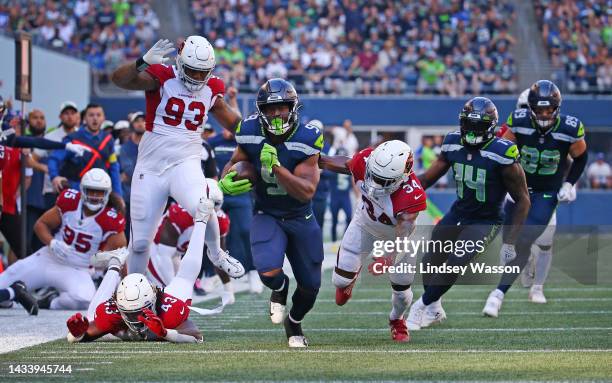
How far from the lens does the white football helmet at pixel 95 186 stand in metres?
9.37

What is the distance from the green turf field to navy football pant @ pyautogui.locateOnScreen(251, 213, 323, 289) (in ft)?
1.50

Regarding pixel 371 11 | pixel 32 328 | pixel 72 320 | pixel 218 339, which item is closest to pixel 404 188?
pixel 218 339

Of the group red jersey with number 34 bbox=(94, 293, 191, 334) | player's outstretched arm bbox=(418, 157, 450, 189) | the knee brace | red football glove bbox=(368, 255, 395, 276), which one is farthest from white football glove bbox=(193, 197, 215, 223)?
player's outstretched arm bbox=(418, 157, 450, 189)

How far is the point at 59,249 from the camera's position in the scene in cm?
952

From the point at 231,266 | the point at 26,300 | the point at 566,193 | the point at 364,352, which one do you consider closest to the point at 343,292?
the point at 231,266

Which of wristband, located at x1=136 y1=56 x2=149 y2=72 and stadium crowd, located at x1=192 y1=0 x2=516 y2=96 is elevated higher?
wristband, located at x1=136 y1=56 x2=149 y2=72

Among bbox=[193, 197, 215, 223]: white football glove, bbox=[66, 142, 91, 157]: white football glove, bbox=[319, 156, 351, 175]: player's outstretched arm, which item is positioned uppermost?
bbox=[319, 156, 351, 175]: player's outstretched arm

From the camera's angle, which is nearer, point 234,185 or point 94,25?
point 234,185

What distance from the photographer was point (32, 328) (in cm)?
805

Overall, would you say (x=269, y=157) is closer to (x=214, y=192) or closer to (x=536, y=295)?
(x=214, y=192)

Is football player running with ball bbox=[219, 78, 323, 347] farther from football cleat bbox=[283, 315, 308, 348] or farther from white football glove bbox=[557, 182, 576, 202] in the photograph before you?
white football glove bbox=[557, 182, 576, 202]

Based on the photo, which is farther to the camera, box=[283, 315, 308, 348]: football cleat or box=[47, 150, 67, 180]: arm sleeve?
box=[47, 150, 67, 180]: arm sleeve

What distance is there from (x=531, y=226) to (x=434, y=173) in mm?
1615

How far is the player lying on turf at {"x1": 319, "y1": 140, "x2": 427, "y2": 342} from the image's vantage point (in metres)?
7.07
